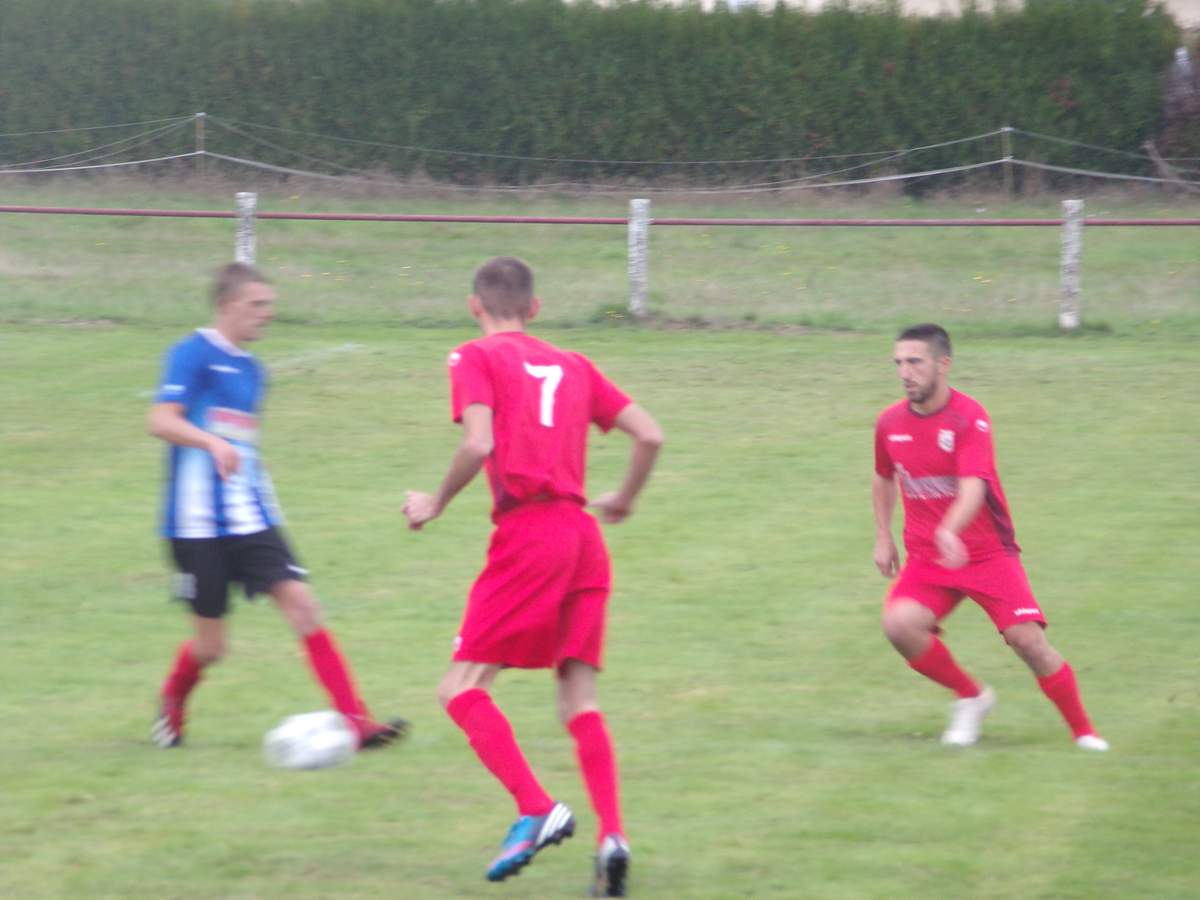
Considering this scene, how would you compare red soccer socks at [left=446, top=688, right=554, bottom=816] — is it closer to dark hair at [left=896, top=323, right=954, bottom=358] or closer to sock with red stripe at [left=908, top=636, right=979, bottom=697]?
sock with red stripe at [left=908, top=636, right=979, bottom=697]

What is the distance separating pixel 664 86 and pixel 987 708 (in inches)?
948

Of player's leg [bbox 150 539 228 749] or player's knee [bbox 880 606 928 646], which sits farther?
player's knee [bbox 880 606 928 646]

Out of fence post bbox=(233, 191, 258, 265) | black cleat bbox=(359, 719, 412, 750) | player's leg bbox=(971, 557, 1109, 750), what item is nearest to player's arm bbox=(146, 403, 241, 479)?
black cleat bbox=(359, 719, 412, 750)

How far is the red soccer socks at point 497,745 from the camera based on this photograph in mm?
4656

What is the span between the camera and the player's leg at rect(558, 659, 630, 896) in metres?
4.54

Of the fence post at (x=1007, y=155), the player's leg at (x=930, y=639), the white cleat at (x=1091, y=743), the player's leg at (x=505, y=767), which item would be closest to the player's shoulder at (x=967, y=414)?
the player's leg at (x=930, y=639)

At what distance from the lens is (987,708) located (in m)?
6.21

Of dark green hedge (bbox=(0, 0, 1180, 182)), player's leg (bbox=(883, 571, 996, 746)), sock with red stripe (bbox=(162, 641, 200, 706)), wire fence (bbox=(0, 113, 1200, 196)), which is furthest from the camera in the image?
dark green hedge (bbox=(0, 0, 1180, 182))

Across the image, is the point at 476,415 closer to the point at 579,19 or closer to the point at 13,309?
the point at 13,309

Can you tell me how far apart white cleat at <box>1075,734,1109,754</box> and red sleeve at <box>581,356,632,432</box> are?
2252 mm

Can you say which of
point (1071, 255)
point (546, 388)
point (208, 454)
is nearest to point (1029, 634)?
point (546, 388)

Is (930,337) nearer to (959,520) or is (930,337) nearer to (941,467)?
(941,467)

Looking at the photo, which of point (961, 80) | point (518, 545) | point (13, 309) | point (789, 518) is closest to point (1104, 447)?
point (789, 518)

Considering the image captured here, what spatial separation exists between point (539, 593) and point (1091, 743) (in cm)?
237
